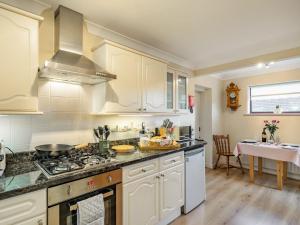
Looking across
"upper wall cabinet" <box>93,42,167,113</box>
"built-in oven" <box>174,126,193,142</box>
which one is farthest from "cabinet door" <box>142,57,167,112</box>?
"built-in oven" <box>174,126,193,142</box>

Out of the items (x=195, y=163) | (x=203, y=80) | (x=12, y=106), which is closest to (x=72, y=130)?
(x=12, y=106)

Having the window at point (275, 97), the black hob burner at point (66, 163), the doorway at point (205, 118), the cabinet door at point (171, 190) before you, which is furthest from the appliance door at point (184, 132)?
the window at point (275, 97)

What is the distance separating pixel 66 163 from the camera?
1.50 m

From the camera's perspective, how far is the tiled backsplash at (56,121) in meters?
1.59

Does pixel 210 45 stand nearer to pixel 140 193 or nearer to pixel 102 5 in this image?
pixel 102 5

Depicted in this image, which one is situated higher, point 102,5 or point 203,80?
point 102,5

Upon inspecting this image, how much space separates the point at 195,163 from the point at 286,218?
1328 mm

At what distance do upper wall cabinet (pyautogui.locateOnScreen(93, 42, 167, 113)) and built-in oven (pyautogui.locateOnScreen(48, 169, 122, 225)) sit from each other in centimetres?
74

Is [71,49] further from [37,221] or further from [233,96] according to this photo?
[233,96]

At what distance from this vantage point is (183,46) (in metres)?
2.77

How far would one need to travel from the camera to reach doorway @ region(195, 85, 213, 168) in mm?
4336

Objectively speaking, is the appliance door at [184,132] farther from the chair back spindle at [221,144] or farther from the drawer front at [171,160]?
the chair back spindle at [221,144]

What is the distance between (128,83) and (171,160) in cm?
106

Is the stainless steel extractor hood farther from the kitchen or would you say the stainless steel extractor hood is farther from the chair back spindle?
the chair back spindle
